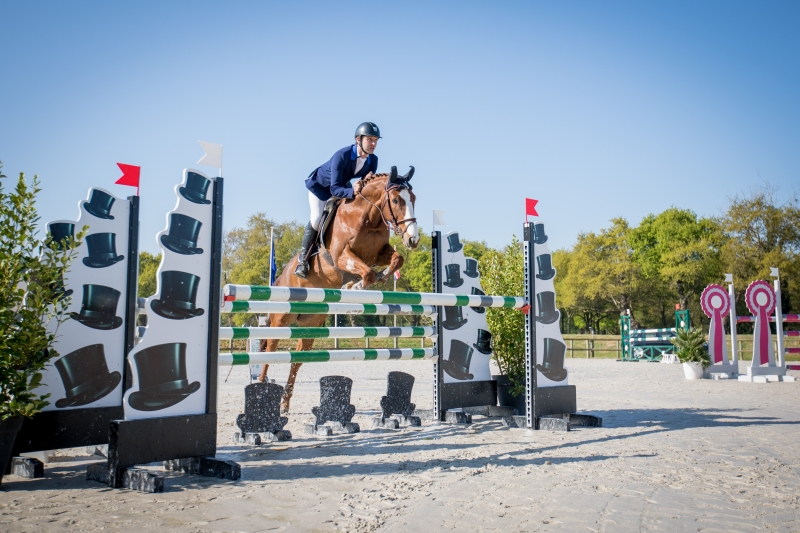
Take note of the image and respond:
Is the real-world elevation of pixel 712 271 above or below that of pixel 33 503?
above

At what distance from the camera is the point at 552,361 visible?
4.55 m

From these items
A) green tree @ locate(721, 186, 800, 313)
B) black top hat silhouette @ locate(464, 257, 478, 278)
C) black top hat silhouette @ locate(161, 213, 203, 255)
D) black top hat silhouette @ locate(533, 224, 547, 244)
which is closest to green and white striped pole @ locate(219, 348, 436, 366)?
black top hat silhouette @ locate(161, 213, 203, 255)

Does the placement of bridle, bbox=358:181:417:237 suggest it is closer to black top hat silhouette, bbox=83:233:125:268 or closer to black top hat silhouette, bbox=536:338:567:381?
black top hat silhouette, bbox=536:338:567:381

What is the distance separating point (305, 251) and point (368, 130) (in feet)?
3.64

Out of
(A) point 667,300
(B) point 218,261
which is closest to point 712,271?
(A) point 667,300

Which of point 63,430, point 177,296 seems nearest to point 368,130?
point 177,296

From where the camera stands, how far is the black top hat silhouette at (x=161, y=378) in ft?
8.74

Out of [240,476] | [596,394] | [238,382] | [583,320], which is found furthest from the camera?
[583,320]

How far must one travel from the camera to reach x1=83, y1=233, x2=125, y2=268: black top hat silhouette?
2883 millimetres

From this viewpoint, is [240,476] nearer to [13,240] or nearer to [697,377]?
[13,240]

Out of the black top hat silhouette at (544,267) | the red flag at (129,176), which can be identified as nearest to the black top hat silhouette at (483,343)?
the black top hat silhouette at (544,267)

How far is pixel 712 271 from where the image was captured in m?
27.0

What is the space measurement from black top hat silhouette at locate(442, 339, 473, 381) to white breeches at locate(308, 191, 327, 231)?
4.78ft

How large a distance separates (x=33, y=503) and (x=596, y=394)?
245 inches
